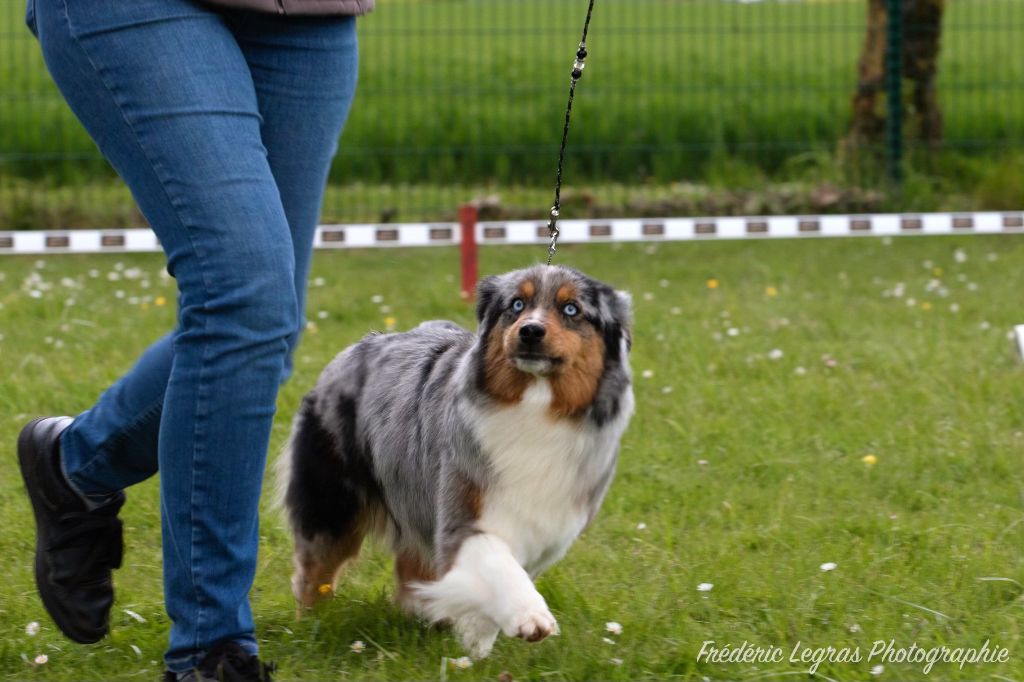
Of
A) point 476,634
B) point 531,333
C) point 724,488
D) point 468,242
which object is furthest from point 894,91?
point 476,634

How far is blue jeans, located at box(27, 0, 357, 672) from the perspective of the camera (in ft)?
8.82

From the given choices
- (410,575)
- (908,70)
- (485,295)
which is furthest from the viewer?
(908,70)

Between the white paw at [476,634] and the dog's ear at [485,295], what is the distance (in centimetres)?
75

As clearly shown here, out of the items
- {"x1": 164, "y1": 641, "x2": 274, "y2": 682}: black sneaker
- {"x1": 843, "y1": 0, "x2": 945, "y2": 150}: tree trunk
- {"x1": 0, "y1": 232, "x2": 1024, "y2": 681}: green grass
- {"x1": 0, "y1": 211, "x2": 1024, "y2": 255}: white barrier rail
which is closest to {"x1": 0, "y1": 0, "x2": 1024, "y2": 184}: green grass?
{"x1": 843, "y1": 0, "x2": 945, "y2": 150}: tree trunk

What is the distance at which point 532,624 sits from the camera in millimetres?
3082

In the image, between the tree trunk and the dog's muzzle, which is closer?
the dog's muzzle

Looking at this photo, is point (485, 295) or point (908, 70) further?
point (908, 70)

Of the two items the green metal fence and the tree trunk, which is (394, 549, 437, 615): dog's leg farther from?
the tree trunk

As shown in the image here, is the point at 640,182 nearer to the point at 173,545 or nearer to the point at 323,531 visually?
the point at 323,531

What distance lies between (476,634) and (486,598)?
215 mm

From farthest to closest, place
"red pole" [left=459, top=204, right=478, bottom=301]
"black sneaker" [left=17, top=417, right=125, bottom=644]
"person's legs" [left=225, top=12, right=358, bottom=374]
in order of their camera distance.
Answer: "red pole" [left=459, top=204, right=478, bottom=301] < "black sneaker" [left=17, top=417, right=125, bottom=644] < "person's legs" [left=225, top=12, right=358, bottom=374]

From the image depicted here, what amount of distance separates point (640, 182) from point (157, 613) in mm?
7139

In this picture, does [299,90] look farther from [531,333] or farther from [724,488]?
[724,488]

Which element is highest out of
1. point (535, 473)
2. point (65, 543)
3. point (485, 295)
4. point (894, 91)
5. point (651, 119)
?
point (894, 91)
